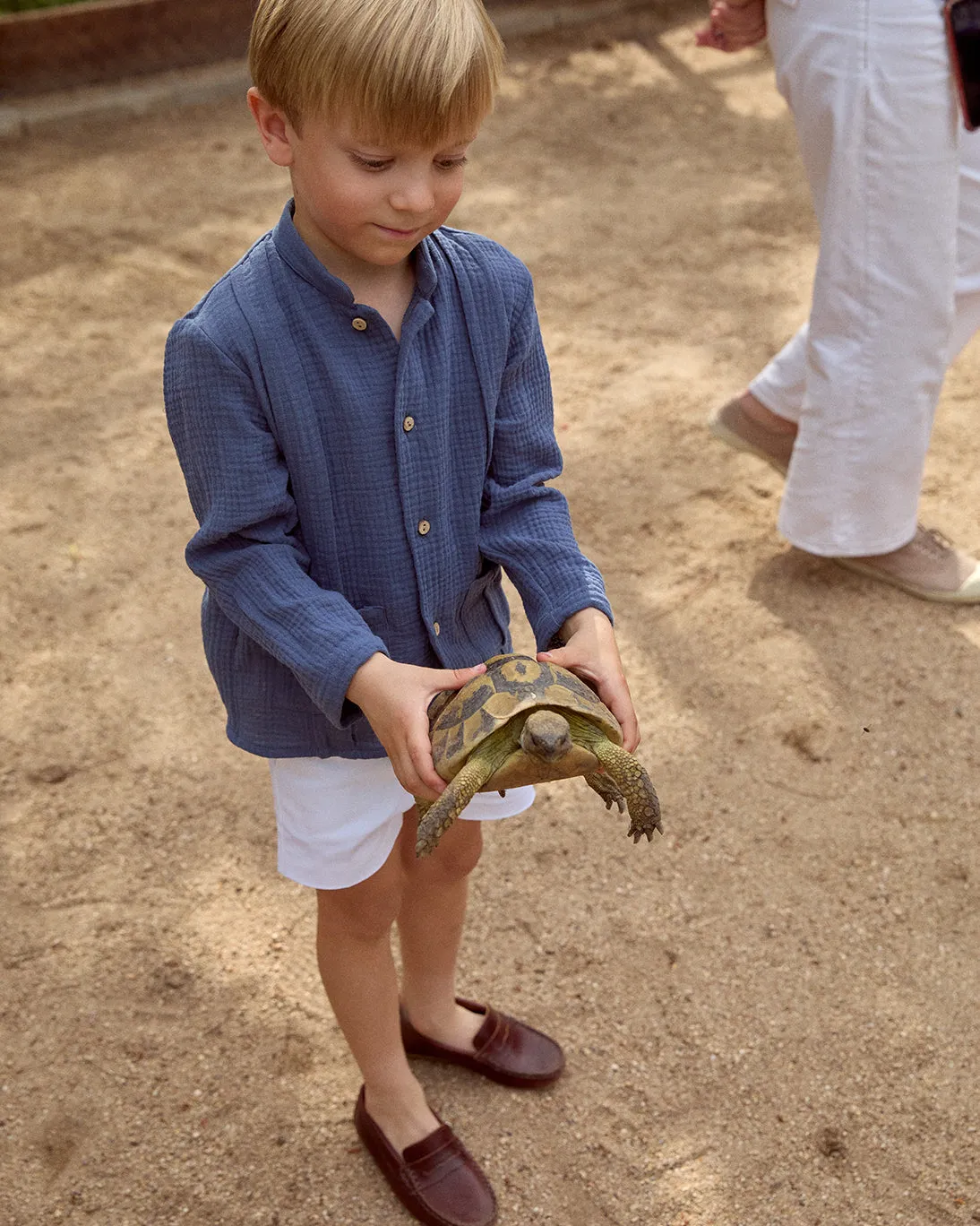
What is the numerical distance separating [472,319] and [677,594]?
5.61 ft

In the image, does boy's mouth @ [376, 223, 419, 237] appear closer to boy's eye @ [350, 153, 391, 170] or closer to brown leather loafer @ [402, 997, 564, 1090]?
boy's eye @ [350, 153, 391, 170]

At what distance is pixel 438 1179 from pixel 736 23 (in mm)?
2506

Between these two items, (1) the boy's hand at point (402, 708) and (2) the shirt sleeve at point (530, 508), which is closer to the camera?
(1) the boy's hand at point (402, 708)

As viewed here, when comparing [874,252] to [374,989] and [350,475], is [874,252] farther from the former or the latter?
[374,989]

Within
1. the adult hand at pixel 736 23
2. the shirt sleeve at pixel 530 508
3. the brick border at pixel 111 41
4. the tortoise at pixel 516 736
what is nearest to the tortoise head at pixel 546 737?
the tortoise at pixel 516 736

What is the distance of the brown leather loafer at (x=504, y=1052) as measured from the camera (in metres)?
2.15

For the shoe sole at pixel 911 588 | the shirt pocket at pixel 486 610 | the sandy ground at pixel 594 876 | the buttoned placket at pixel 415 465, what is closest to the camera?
the buttoned placket at pixel 415 465

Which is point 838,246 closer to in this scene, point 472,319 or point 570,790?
point 570,790

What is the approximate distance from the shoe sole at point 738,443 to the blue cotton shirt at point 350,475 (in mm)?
1853

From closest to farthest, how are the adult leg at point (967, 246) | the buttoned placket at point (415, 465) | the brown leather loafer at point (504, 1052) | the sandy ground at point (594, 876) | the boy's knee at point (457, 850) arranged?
the buttoned placket at point (415, 465)
the boy's knee at point (457, 850)
the sandy ground at point (594, 876)
the brown leather loafer at point (504, 1052)
the adult leg at point (967, 246)

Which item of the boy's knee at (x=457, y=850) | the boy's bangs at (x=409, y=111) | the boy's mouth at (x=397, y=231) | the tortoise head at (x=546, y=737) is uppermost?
the boy's bangs at (x=409, y=111)

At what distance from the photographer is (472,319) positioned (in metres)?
1.59

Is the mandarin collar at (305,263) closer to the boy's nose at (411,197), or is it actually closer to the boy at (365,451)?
the boy at (365,451)

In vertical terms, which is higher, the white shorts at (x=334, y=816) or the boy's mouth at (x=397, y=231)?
the boy's mouth at (x=397, y=231)
